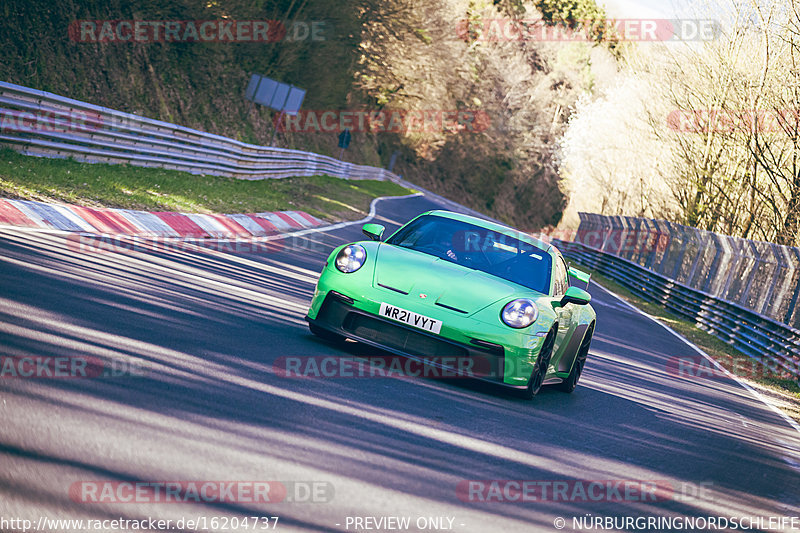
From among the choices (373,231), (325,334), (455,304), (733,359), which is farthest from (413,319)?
(733,359)

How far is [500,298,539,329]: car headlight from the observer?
A: 294 inches

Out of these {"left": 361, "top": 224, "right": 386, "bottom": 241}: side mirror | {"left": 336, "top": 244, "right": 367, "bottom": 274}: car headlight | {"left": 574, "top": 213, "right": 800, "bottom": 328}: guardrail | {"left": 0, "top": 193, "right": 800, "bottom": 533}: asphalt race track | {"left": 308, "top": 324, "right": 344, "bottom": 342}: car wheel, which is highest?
{"left": 574, "top": 213, "right": 800, "bottom": 328}: guardrail

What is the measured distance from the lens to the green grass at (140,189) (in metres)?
12.7

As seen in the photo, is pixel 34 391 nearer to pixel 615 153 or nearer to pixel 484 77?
pixel 615 153

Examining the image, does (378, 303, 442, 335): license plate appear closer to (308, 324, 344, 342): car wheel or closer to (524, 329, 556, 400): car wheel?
(308, 324, 344, 342): car wheel

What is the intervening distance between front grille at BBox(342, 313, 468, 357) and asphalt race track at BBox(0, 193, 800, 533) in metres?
0.30

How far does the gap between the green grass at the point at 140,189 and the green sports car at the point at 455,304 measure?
5677 mm

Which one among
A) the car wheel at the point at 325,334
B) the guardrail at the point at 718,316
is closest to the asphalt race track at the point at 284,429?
the car wheel at the point at 325,334

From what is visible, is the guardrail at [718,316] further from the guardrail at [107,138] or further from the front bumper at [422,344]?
the guardrail at [107,138]

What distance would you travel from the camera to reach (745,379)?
15.5 m

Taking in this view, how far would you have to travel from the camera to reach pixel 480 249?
858 centimetres

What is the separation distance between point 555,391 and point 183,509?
5966 mm

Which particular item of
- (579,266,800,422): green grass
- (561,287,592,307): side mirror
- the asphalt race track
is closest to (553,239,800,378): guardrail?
(579,266,800,422): green grass

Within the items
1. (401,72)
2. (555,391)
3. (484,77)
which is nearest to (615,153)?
(401,72)
